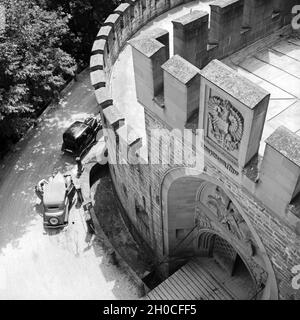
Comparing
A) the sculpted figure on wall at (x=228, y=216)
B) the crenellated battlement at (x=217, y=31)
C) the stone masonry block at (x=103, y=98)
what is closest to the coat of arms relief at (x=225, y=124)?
the crenellated battlement at (x=217, y=31)

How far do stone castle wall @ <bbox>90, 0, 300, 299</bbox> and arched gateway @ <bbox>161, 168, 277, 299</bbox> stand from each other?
0.38 m

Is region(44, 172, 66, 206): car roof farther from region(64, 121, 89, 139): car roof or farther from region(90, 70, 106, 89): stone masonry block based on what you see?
region(90, 70, 106, 89): stone masonry block

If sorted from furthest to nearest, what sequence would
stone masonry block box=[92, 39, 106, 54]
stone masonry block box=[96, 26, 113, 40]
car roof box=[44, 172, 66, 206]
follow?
1. car roof box=[44, 172, 66, 206]
2. stone masonry block box=[96, 26, 113, 40]
3. stone masonry block box=[92, 39, 106, 54]

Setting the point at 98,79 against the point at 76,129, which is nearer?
the point at 98,79

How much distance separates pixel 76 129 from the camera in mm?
23703

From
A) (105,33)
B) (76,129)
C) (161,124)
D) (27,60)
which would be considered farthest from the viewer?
(76,129)

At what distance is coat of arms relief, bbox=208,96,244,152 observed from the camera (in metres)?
8.77

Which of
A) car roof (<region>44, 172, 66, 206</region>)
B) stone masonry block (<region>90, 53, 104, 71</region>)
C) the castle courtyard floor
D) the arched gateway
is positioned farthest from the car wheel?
stone masonry block (<region>90, 53, 104, 71</region>)

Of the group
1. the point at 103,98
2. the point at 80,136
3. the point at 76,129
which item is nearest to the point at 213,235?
the point at 103,98

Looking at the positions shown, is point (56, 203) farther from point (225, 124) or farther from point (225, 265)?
point (225, 124)

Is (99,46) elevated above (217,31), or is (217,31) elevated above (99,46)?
(217,31)

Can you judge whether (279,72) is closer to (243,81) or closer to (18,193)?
(243,81)

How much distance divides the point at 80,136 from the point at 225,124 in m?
15.4

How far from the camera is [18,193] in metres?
22.6
